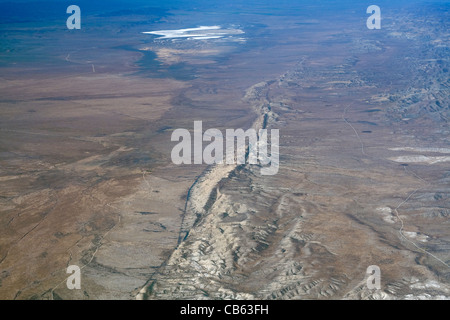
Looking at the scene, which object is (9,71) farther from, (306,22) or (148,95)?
(306,22)

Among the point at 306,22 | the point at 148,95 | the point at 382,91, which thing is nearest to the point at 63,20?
the point at 306,22

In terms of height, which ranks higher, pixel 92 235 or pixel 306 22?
pixel 306 22

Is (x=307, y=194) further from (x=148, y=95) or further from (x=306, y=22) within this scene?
(x=306, y=22)
